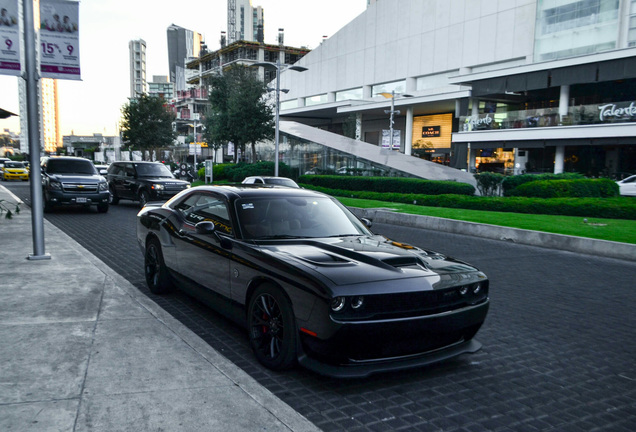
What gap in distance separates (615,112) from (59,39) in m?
28.1

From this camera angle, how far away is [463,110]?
40.8 meters

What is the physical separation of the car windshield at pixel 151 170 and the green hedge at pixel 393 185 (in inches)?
475

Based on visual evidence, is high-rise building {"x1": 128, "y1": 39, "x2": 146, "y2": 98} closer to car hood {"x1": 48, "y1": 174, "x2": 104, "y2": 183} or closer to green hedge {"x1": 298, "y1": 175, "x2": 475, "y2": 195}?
green hedge {"x1": 298, "y1": 175, "x2": 475, "y2": 195}

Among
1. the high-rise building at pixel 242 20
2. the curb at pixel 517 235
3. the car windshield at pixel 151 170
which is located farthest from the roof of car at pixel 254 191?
the high-rise building at pixel 242 20

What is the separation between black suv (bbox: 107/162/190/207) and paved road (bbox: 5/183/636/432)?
10.1 metres

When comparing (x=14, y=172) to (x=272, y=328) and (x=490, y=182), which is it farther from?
(x=272, y=328)

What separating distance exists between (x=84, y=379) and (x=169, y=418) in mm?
966

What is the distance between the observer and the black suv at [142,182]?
690 inches

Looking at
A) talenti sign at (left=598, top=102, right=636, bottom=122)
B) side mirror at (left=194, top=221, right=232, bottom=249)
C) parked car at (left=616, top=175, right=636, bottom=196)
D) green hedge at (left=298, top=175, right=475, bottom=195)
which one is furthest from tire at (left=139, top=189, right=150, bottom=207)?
talenti sign at (left=598, top=102, right=636, bottom=122)

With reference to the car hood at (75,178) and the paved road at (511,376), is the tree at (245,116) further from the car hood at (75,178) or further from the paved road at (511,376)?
the paved road at (511,376)

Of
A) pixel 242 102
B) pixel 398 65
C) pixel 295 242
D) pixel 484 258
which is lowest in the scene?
pixel 484 258

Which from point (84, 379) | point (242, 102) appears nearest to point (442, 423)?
point (84, 379)

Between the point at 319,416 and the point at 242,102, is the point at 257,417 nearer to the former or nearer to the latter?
the point at 319,416

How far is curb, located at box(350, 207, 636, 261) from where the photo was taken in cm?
1042
